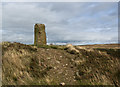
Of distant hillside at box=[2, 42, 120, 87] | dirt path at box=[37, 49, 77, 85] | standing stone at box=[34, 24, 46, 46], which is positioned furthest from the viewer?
standing stone at box=[34, 24, 46, 46]

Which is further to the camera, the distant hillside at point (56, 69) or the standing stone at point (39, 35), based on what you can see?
the standing stone at point (39, 35)

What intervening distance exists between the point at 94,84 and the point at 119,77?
1864mm

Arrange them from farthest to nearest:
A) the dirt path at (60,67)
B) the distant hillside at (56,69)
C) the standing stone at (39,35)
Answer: the standing stone at (39,35) → the dirt path at (60,67) → the distant hillside at (56,69)

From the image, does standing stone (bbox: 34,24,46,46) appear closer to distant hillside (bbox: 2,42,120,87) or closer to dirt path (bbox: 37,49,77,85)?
distant hillside (bbox: 2,42,120,87)

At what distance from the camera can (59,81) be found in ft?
22.6

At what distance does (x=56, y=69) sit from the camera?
8250 millimetres

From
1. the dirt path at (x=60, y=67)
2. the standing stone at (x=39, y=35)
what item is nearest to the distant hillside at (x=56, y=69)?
the dirt path at (x=60, y=67)

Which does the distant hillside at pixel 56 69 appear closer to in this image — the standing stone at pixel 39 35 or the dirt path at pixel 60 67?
the dirt path at pixel 60 67

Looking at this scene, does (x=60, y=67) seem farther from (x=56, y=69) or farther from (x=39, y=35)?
(x=39, y=35)

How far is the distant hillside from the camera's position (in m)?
6.76

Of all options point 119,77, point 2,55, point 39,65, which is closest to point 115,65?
point 119,77

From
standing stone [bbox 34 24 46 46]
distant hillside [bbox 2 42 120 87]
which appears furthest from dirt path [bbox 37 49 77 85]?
standing stone [bbox 34 24 46 46]

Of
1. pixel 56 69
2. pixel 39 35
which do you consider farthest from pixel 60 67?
pixel 39 35

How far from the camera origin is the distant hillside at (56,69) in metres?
6.76
